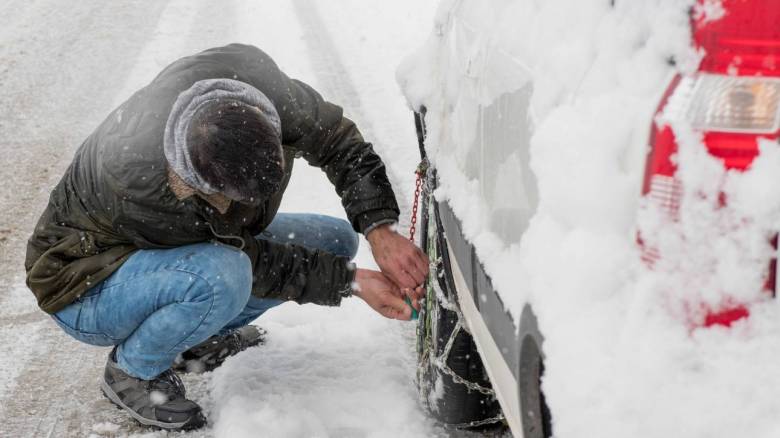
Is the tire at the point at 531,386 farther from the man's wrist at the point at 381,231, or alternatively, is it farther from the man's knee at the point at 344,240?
the man's knee at the point at 344,240

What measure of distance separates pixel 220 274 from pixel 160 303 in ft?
0.70

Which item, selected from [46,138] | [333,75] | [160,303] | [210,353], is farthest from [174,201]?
[333,75]

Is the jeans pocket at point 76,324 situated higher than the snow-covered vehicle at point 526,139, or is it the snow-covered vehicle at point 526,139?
the snow-covered vehicle at point 526,139

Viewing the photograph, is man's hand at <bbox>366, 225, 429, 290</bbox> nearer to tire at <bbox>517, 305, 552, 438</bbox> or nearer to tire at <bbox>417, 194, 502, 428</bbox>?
tire at <bbox>417, 194, 502, 428</bbox>

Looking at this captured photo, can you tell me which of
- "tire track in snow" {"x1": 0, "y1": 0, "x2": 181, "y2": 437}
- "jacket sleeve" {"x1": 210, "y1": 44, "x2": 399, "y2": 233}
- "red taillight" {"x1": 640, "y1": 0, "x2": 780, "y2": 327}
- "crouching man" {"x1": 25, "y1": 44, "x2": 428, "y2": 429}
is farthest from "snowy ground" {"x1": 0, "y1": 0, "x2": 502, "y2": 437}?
"red taillight" {"x1": 640, "y1": 0, "x2": 780, "y2": 327}

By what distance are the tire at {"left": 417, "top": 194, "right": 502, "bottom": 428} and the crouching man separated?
114 millimetres

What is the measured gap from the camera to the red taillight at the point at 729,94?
107 centimetres

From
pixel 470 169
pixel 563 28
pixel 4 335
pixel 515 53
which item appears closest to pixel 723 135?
pixel 563 28

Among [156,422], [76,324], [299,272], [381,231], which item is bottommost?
[156,422]

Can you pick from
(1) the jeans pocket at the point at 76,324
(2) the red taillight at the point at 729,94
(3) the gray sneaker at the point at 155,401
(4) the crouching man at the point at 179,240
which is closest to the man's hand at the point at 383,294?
(4) the crouching man at the point at 179,240

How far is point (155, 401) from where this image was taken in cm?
262

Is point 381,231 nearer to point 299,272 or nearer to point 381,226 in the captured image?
point 381,226

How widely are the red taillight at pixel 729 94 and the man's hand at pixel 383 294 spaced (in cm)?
145

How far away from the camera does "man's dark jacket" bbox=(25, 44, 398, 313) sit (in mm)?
2291
